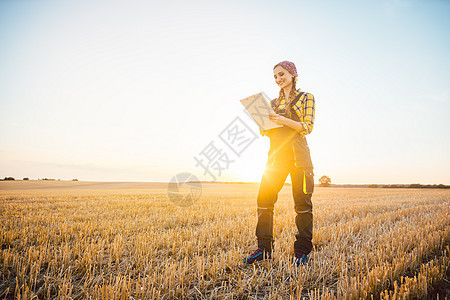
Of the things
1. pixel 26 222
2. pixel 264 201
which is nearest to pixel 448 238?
pixel 264 201

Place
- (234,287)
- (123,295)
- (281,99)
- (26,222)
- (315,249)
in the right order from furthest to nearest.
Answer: (26,222), (315,249), (281,99), (234,287), (123,295)

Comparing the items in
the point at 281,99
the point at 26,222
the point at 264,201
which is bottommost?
the point at 26,222

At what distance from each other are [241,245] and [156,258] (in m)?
1.39

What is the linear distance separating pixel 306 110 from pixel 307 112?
0.03 metres

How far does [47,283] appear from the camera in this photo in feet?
7.73

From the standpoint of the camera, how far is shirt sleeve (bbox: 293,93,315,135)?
2.70 metres

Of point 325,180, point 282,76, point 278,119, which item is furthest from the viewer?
point 325,180

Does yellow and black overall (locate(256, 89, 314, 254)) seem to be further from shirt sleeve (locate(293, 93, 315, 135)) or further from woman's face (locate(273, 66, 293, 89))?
woman's face (locate(273, 66, 293, 89))

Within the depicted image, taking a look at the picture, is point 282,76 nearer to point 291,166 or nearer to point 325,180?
point 291,166

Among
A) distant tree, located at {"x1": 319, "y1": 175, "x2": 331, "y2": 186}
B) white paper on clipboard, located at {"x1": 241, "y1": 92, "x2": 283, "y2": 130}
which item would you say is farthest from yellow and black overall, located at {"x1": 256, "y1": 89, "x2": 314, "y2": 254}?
distant tree, located at {"x1": 319, "y1": 175, "x2": 331, "y2": 186}

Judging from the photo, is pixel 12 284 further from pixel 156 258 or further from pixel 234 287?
pixel 234 287

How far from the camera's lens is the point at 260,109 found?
2674mm

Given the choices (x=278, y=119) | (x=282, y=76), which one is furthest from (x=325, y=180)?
(x=278, y=119)

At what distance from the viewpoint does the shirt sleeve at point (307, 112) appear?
2697mm
